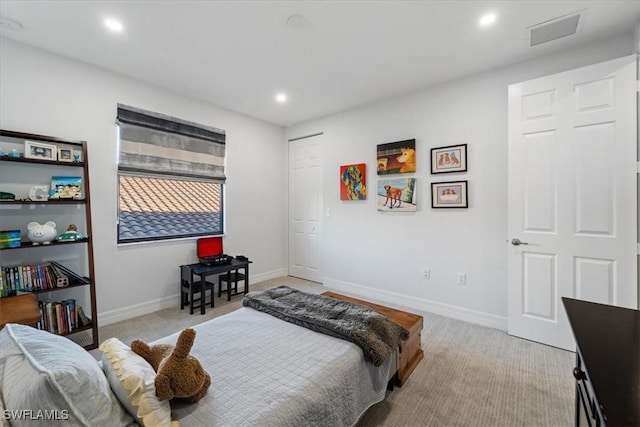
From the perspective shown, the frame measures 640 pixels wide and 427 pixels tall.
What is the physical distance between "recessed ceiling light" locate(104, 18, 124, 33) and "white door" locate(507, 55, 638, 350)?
134 inches

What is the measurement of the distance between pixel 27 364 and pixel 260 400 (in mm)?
751

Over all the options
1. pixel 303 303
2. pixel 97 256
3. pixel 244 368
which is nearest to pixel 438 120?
pixel 303 303

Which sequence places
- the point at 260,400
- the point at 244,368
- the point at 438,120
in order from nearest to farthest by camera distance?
the point at 260,400 → the point at 244,368 → the point at 438,120

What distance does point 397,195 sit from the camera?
139 inches

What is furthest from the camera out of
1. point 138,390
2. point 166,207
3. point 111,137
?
point 166,207

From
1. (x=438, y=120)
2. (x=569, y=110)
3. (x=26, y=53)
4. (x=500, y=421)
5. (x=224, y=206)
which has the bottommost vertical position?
(x=500, y=421)

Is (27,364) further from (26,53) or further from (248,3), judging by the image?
(26,53)

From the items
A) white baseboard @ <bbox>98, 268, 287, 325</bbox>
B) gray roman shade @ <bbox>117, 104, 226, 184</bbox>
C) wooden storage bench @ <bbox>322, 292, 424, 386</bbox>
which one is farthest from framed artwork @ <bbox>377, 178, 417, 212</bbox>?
white baseboard @ <bbox>98, 268, 287, 325</bbox>

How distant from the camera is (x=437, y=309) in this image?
3.25 meters

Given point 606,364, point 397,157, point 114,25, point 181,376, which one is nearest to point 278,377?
point 181,376

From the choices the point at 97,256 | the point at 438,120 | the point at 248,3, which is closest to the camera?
the point at 248,3

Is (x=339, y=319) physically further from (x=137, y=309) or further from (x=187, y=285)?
(x=137, y=309)

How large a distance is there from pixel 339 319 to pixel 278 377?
0.62 m

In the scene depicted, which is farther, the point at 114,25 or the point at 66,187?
the point at 66,187
